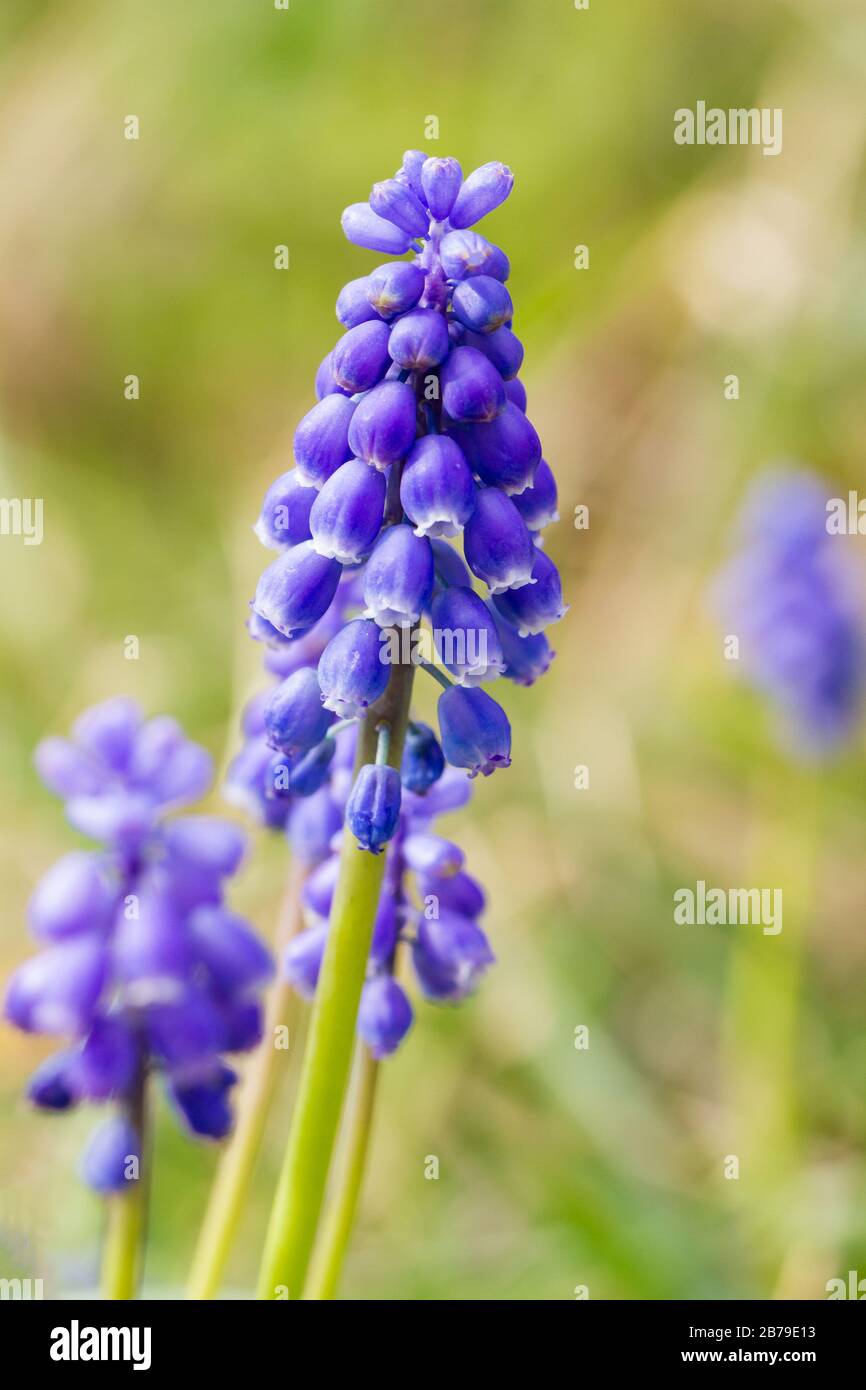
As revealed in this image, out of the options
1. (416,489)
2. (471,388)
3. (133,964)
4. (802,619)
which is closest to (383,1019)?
(133,964)

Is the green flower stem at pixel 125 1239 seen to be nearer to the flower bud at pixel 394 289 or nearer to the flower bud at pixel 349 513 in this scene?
the flower bud at pixel 349 513

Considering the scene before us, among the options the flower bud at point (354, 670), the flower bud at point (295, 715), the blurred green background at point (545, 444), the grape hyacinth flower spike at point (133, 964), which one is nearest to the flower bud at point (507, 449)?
the flower bud at point (354, 670)

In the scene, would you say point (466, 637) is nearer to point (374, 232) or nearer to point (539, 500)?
point (539, 500)

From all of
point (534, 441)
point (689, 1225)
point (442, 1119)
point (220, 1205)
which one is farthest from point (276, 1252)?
point (442, 1119)

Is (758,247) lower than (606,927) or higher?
higher

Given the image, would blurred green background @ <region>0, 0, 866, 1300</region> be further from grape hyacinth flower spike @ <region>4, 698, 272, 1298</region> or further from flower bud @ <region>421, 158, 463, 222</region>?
flower bud @ <region>421, 158, 463, 222</region>

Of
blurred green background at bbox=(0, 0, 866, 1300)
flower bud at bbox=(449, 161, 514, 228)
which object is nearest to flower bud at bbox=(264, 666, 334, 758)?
flower bud at bbox=(449, 161, 514, 228)

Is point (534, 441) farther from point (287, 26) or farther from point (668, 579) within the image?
point (287, 26)
